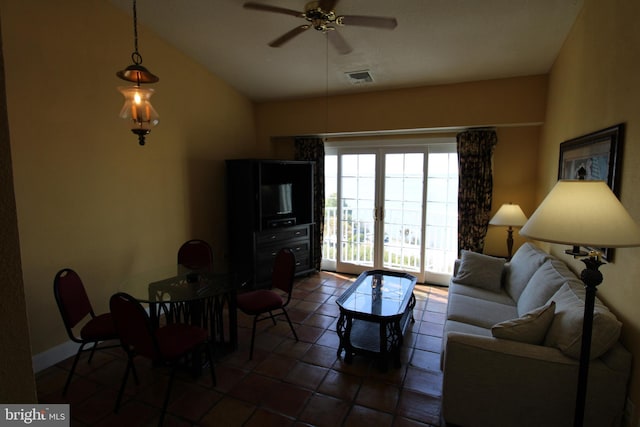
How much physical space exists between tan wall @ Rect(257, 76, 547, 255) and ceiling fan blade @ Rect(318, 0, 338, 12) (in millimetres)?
2089

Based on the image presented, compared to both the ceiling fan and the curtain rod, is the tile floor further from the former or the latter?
the ceiling fan

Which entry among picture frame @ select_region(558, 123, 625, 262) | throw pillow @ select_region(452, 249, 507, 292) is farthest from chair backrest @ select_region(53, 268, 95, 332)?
throw pillow @ select_region(452, 249, 507, 292)

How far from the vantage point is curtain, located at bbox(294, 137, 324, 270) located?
5.28m

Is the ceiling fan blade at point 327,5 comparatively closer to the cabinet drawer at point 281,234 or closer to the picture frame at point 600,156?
the picture frame at point 600,156

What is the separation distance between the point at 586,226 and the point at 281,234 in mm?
3756

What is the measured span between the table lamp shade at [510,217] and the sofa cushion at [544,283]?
2.75 feet

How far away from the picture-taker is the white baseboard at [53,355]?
2.78 meters

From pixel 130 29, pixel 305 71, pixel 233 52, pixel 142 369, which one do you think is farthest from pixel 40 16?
pixel 142 369

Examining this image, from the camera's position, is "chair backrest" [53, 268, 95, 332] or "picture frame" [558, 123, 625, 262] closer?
"picture frame" [558, 123, 625, 262]

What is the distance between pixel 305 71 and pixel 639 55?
124 inches

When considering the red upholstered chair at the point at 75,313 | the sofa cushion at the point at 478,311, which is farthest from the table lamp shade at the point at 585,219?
the red upholstered chair at the point at 75,313

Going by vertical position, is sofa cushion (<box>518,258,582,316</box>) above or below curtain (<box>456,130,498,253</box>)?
below

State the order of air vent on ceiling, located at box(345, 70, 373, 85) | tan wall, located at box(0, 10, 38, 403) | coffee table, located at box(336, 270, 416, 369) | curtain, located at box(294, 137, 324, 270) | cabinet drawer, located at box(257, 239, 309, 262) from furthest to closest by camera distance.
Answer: curtain, located at box(294, 137, 324, 270), cabinet drawer, located at box(257, 239, 309, 262), air vent on ceiling, located at box(345, 70, 373, 85), coffee table, located at box(336, 270, 416, 369), tan wall, located at box(0, 10, 38, 403)

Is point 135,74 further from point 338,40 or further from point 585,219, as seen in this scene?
point 585,219
